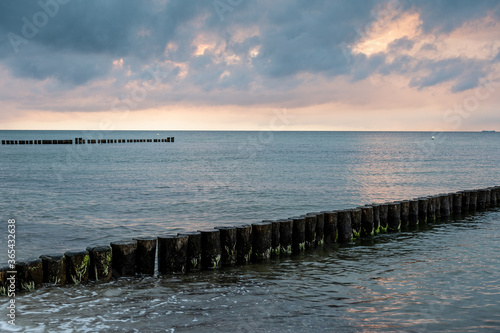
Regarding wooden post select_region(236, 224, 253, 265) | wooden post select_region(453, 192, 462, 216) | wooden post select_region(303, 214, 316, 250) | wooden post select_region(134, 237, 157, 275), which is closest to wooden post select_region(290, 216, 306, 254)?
wooden post select_region(303, 214, 316, 250)

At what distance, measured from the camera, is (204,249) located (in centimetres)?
1087

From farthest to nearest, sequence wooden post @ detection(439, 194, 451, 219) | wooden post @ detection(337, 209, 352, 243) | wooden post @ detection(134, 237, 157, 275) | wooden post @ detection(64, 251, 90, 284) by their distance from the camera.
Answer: wooden post @ detection(439, 194, 451, 219), wooden post @ detection(337, 209, 352, 243), wooden post @ detection(134, 237, 157, 275), wooden post @ detection(64, 251, 90, 284)

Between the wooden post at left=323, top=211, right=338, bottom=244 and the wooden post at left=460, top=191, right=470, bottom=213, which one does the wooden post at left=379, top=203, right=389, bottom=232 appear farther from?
the wooden post at left=460, top=191, right=470, bottom=213

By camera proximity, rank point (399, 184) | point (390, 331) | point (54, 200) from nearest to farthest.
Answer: point (390, 331)
point (54, 200)
point (399, 184)

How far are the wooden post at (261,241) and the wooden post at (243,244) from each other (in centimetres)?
21

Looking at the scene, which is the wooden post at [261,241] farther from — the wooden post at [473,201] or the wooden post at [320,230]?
the wooden post at [473,201]

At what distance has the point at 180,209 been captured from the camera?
2102cm

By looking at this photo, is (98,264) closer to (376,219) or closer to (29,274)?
(29,274)

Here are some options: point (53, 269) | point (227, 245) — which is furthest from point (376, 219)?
point (53, 269)

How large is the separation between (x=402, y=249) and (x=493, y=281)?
3332 mm

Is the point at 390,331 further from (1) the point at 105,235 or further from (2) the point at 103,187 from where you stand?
(2) the point at 103,187

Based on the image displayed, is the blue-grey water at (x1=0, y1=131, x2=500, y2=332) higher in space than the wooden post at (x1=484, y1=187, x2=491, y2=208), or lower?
lower

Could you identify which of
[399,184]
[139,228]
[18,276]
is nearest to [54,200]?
[139,228]

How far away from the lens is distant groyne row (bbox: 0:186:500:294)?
9336 millimetres
